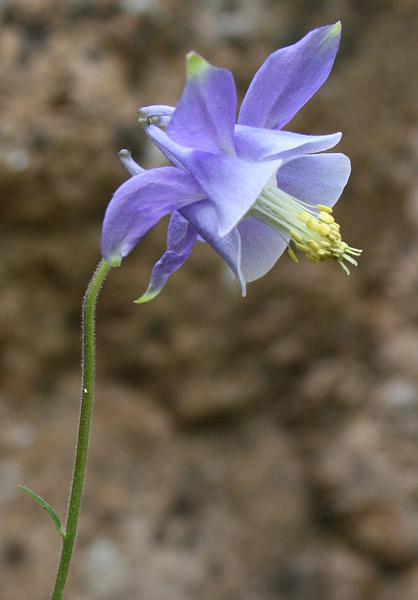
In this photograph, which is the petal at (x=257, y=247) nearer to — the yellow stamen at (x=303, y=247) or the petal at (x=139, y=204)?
the yellow stamen at (x=303, y=247)

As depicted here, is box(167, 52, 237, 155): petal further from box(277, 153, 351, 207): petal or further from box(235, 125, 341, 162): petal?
box(277, 153, 351, 207): petal

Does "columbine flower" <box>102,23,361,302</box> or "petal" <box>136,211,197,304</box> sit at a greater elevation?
"columbine flower" <box>102,23,361,302</box>

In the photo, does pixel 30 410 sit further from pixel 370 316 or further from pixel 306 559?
pixel 370 316

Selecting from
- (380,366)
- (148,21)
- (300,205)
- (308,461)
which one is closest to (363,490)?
(308,461)

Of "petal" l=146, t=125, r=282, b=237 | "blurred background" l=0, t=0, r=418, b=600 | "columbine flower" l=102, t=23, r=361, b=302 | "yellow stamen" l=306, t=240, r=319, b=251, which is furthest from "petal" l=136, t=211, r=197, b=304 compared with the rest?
"blurred background" l=0, t=0, r=418, b=600

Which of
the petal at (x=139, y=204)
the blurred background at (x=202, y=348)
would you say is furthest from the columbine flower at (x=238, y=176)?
the blurred background at (x=202, y=348)

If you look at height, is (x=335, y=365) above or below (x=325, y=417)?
above
